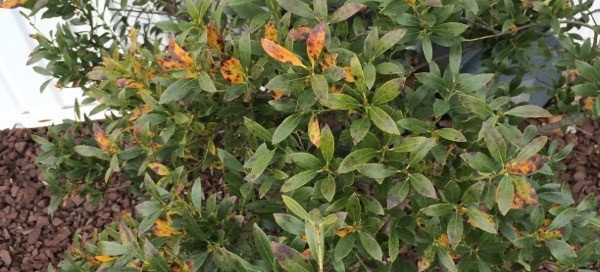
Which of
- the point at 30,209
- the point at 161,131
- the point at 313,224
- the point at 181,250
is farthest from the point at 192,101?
the point at 30,209

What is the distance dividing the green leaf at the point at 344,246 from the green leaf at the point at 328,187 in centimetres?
11

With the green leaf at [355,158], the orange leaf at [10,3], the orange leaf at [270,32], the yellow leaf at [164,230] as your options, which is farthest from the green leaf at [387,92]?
A: the orange leaf at [10,3]

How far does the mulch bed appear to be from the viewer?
10.4ft

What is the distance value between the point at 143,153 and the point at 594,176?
2.20m

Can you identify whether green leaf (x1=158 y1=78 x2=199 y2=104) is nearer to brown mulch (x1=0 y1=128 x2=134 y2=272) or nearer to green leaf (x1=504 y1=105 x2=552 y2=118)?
green leaf (x1=504 y1=105 x2=552 y2=118)

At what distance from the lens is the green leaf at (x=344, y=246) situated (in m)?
1.43

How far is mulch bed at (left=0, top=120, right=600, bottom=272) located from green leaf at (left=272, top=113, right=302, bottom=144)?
6.21 ft

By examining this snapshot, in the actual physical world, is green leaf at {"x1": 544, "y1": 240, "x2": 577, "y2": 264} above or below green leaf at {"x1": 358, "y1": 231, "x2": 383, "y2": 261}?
below

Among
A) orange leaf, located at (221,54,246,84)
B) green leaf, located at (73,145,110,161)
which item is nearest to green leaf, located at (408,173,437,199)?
orange leaf, located at (221,54,246,84)

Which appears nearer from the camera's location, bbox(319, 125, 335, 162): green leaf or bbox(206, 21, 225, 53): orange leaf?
bbox(319, 125, 335, 162): green leaf

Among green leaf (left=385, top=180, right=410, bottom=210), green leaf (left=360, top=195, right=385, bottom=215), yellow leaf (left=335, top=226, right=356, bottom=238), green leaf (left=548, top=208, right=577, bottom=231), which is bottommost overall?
green leaf (left=548, top=208, right=577, bottom=231)

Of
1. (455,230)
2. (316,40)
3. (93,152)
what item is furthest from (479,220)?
(93,152)

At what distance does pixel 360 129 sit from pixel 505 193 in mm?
324

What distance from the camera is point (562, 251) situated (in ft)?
5.18
